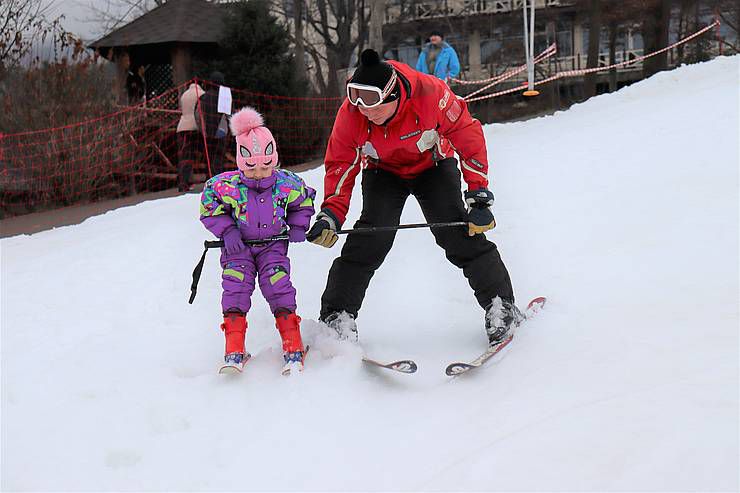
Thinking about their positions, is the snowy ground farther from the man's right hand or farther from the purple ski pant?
the man's right hand

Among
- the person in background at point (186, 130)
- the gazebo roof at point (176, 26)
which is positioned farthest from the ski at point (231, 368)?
the gazebo roof at point (176, 26)

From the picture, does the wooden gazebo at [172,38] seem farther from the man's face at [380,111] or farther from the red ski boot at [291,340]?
the red ski boot at [291,340]

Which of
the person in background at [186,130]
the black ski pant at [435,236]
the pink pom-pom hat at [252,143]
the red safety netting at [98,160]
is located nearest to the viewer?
the pink pom-pom hat at [252,143]

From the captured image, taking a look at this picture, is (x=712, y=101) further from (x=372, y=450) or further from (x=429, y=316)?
(x=372, y=450)

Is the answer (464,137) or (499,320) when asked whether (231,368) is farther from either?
(464,137)

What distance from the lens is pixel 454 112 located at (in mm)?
3648

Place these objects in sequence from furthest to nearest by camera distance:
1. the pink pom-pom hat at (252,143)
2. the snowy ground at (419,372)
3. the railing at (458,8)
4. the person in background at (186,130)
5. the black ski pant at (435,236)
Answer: the railing at (458,8) < the person in background at (186,130) < the black ski pant at (435,236) < the pink pom-pom hat at (252,143) < the snowy ground at (419,372)

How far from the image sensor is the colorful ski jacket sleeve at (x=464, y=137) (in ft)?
11.9

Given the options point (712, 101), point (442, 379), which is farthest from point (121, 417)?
point (712, 101)

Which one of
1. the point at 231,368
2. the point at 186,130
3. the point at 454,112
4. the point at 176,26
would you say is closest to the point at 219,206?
the point at 231,368

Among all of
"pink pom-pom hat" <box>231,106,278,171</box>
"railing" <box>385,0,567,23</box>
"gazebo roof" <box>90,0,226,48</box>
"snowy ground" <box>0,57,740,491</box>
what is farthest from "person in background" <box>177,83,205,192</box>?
"railing" <box>385,0,567,23</box>

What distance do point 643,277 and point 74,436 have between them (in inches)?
124

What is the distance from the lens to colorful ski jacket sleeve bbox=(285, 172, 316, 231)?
12.0 feet

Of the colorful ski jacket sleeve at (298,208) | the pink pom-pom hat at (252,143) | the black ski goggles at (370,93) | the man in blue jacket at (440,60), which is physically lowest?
the colorful ski jacket sleeve at (298,208)
